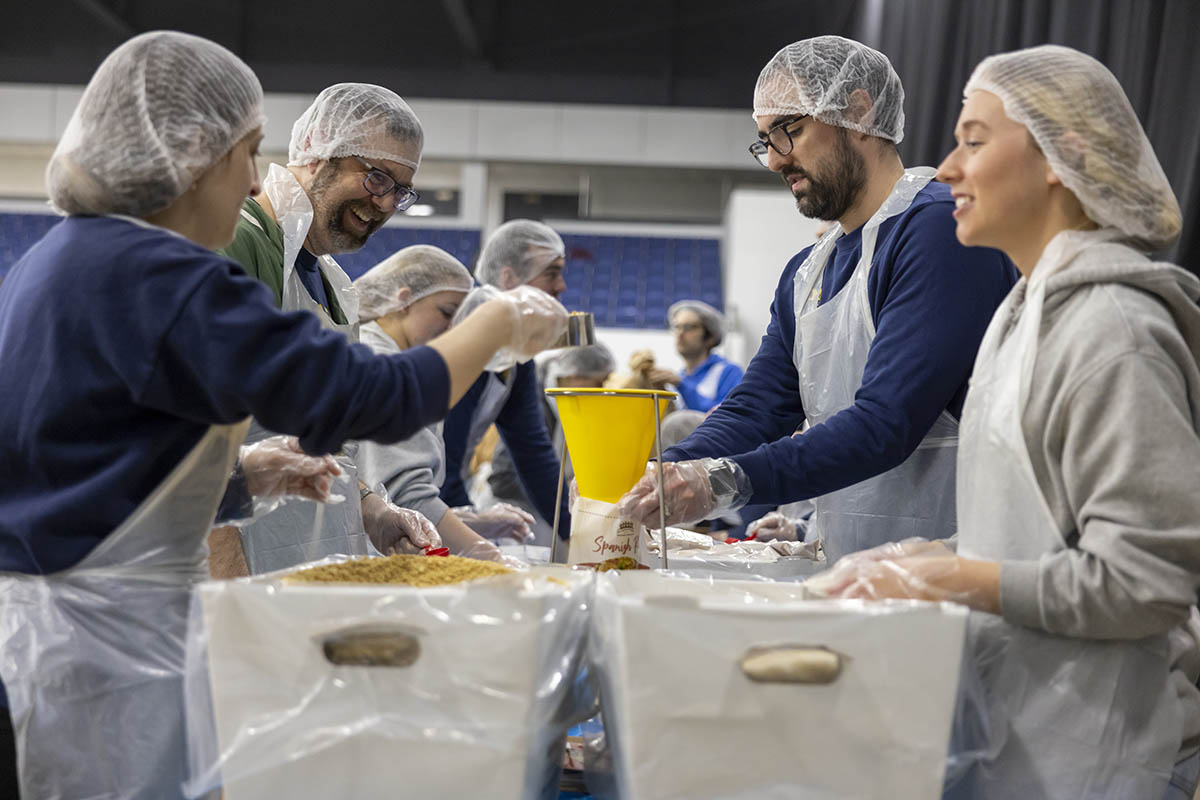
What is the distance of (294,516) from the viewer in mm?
1734

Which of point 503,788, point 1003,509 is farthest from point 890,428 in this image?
point 503,788

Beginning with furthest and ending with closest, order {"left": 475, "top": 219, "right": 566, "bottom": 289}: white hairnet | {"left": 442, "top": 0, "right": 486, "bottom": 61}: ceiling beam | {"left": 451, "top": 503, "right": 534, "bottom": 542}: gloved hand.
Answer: {"left": 442, "top": 0, "right": 486, "bottom": 61}: ceiling beam < {"left": 475, "top": 219, "right": 566, "bottom": 289}: white hairnet < {"left": 451, "top": 503, "right": 534, "bottom": 542}: gloved hand

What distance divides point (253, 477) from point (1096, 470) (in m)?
0.93

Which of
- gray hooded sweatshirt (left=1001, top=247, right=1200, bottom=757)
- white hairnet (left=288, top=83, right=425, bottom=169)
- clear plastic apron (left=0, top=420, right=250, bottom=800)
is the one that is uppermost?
white hairnet (left=288, top=83, right=425, bottom=169)

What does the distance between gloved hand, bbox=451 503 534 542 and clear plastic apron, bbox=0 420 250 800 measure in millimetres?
1601

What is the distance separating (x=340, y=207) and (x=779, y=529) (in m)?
1.24

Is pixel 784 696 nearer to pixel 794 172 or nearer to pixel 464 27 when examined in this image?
pixel 794 172

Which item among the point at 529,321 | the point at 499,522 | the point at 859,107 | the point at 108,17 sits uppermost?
the point at 108,17

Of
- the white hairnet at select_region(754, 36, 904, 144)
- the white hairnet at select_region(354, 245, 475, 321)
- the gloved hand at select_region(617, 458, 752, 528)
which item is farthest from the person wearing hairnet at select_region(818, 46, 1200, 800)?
the white hairnet at select_region(354, 245, 475, 321)

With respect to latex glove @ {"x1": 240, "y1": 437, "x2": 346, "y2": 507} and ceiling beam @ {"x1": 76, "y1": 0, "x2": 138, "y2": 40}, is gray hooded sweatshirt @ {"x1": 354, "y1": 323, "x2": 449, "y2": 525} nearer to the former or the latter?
latex glove @ {"x1": 240, "y1": 437, "x2": 346, "y2": 507}

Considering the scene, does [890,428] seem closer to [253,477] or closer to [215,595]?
[253,477]

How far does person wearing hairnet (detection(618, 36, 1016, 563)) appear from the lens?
1568 mm

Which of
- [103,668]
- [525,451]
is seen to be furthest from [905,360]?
[525,451]

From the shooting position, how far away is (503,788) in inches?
35.3
